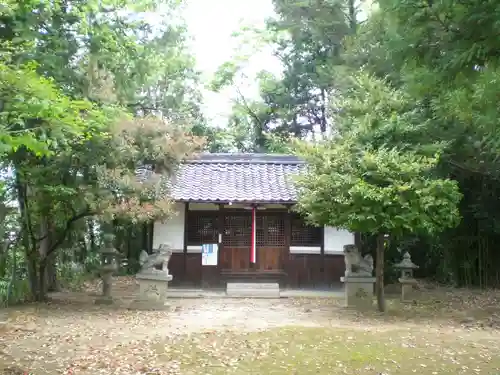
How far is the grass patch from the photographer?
19.7 ft

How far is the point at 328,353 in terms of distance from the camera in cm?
665

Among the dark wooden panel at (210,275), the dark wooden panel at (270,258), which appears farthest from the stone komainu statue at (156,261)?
the dark wooden panel at (270,258)

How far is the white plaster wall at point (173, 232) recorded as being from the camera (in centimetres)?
1408

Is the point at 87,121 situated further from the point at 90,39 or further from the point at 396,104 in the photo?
the point at 396,104

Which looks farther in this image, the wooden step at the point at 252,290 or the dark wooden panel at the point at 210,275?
the dark wooden panel at the point at 210,275

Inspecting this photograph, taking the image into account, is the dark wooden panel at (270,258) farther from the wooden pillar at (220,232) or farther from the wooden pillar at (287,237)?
the wooden pillar at (220,232)

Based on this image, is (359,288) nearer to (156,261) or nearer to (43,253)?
(156,261)

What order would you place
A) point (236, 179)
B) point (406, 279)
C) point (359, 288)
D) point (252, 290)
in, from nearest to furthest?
point (359, 288) < point (406, 279) < point (252, 290) < point (236, 179)

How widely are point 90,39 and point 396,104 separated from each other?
20.7ft

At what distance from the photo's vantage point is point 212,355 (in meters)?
6.48

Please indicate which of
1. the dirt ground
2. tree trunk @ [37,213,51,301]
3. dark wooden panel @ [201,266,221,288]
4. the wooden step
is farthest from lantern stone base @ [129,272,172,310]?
dark wooden panel @ [201,266,221,288]

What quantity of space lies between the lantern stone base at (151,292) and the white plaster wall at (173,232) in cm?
340

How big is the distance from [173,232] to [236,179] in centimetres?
272

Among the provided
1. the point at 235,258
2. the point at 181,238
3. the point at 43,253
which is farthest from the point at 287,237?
the point at 43,253
